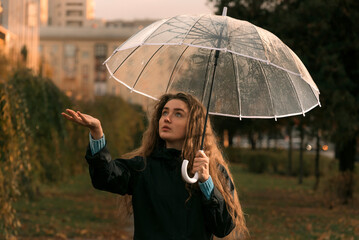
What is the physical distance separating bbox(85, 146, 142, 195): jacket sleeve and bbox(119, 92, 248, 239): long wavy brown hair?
0.63 ft

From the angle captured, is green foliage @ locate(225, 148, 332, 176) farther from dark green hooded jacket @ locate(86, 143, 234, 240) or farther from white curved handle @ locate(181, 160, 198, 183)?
white curved handle @ locate(181, 160, 198, 183)

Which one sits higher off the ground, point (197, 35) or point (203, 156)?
point (197, 35)

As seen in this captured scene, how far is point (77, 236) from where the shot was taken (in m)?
10.7

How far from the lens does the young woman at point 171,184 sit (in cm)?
343

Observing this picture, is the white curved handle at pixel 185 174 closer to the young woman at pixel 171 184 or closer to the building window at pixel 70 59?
the young woman at pixel 171 184

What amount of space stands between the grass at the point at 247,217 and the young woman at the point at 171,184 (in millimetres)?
6680

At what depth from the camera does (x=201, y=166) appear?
3486mm

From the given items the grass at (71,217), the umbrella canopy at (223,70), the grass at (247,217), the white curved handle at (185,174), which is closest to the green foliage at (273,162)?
the grass at (247,217)

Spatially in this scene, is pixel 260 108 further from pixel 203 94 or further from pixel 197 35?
pixel 197 35

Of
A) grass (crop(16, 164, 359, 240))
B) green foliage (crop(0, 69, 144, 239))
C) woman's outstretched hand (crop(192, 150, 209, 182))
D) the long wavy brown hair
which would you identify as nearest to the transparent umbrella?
the long wavy brown hair

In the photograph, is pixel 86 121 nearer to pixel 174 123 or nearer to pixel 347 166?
pixel 174 123

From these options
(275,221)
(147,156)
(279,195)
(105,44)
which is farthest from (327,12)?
(105,44)

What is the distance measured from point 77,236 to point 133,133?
14339 millimetres

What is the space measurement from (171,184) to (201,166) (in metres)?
0.19
